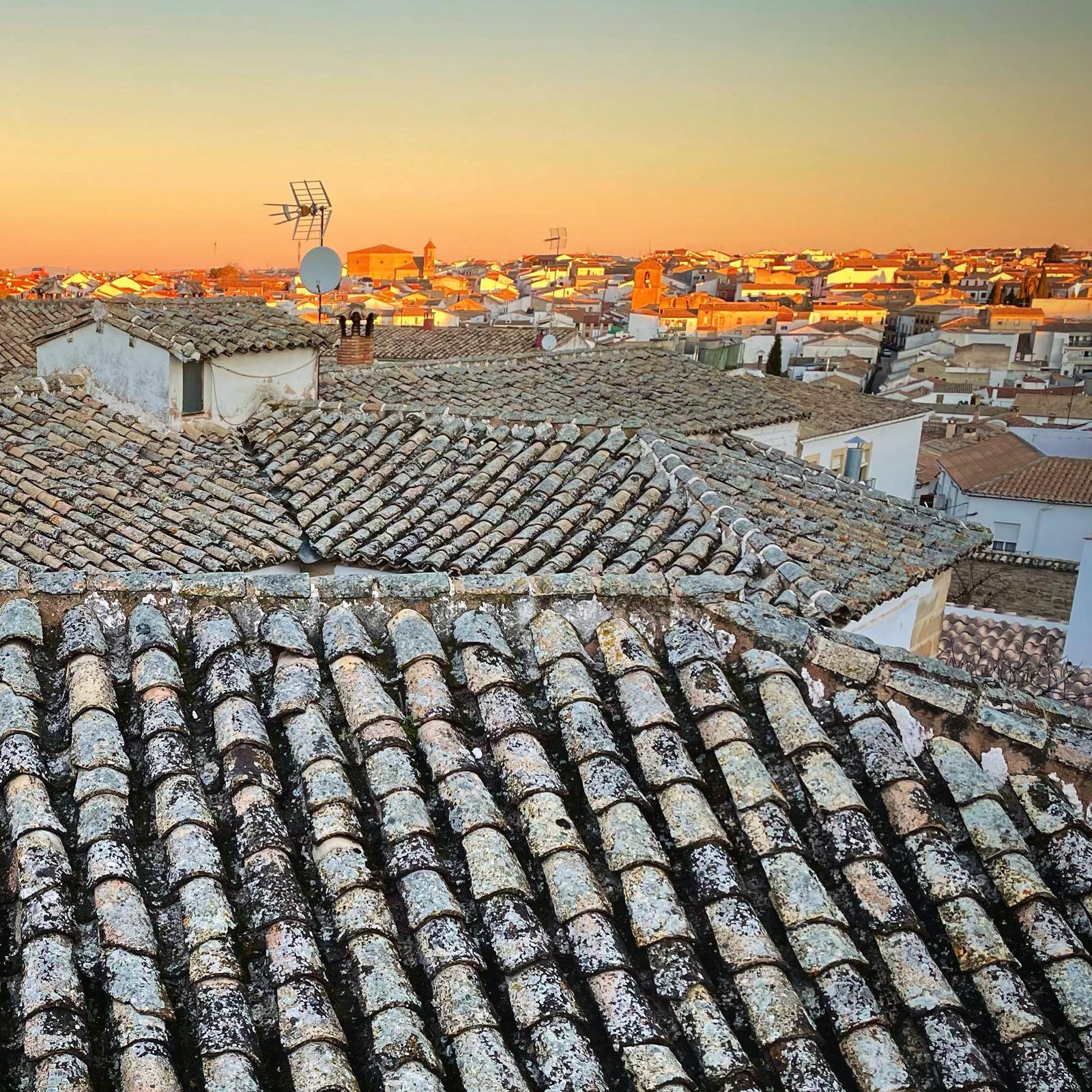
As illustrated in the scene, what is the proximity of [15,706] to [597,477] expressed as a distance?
6622mm

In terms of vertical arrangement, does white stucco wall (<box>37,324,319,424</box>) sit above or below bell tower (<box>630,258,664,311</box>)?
below

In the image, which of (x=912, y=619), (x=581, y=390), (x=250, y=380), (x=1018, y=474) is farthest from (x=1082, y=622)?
(x=1018, y=474)

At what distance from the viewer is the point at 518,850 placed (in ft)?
10.4

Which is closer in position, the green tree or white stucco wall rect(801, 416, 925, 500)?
white stucco wall rect(801, 416, 925, 500)

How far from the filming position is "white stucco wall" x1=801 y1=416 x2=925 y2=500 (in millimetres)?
20734

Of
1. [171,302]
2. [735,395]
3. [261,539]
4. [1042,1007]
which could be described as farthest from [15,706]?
[735,395]

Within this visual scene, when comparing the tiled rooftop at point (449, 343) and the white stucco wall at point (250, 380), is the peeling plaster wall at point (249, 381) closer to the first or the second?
the white stucco wall at point (250, 380)

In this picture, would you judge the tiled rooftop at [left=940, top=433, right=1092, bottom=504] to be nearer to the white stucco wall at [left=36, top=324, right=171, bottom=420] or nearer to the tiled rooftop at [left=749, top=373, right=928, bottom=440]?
the tiled rooftop at [left=749, top=373, right=928, bottom=440]

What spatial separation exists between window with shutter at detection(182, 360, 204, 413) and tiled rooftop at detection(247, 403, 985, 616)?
38.1 inches

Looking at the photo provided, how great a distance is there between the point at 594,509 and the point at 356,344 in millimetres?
8710

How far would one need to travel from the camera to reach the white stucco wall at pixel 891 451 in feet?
68.0

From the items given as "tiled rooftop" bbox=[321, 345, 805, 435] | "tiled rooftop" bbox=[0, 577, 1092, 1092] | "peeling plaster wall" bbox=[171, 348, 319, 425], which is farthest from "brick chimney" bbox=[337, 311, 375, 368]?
"tiled rooftop" bbox=[0, 577, 1092, 1092]

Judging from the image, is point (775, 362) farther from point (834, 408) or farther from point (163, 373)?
point (163, 373)

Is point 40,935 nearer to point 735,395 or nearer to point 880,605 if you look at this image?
point 880,605
